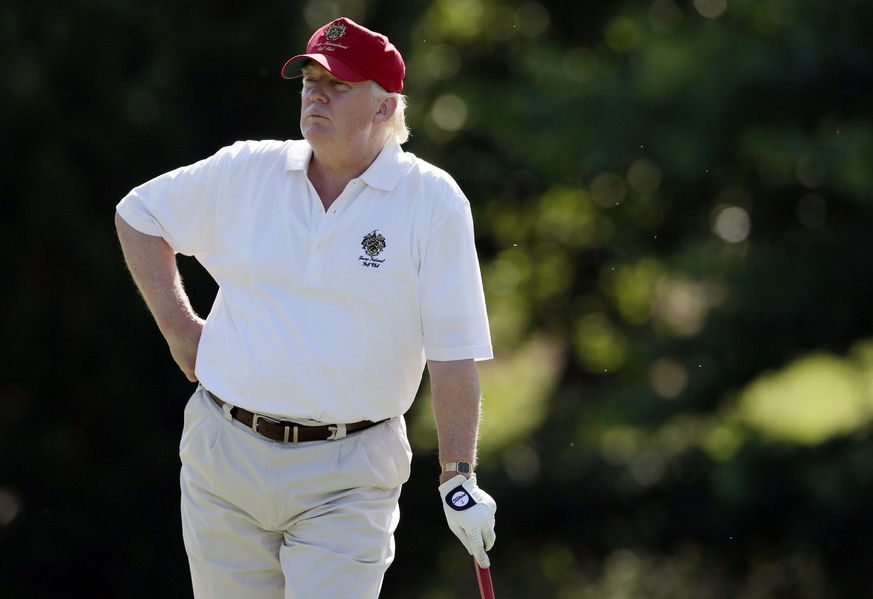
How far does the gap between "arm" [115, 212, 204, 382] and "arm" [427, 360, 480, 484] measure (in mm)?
602

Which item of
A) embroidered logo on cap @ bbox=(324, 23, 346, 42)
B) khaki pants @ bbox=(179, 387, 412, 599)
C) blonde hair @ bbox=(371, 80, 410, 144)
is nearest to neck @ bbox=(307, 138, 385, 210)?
blonde hair @ bbox=(371, 80, 410, 144)

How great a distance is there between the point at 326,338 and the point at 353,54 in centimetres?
62

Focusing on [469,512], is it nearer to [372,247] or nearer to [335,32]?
[372,247]

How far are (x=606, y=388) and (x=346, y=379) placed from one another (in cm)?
Result: 772

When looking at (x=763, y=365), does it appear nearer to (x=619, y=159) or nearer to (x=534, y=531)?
(x=619, y=159)

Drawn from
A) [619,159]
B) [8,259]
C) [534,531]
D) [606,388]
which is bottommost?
[534,531]

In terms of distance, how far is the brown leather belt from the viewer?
3.05 m

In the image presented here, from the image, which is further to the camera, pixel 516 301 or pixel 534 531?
pixel 516 301

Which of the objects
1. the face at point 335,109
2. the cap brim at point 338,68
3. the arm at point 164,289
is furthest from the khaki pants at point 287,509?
the cap brim at point 338,68

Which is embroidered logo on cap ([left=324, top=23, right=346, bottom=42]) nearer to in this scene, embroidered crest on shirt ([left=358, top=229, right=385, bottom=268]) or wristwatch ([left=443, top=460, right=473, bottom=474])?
embroidered crest on shirt ([left=358, top=229, right=385, bottom=268])

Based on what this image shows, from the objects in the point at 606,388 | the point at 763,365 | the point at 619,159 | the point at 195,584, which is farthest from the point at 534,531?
the point at 195,584

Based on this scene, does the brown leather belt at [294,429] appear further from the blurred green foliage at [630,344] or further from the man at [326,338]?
the blurred green foliage at [630,344]

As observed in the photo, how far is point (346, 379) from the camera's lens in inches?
118

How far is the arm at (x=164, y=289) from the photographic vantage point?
3.22 m
